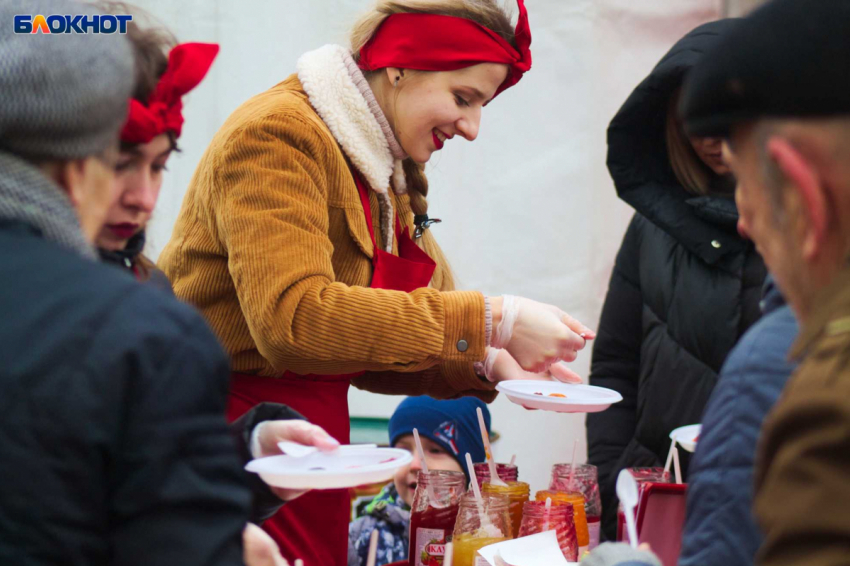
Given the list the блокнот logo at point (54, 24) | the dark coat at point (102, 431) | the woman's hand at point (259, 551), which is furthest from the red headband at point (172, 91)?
the woman's hand at point (259, 551)

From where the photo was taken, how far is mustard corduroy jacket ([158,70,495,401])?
189 cm

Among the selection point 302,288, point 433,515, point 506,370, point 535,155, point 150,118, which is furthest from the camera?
point 535,155

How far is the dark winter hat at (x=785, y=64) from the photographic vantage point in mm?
807

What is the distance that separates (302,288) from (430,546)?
610 millimetres

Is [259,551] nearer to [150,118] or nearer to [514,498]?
[150,118]

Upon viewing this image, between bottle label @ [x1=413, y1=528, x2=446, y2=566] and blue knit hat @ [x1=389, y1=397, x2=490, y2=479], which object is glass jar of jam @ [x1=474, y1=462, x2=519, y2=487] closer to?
bottle label @ [x1=413, y1=528, x2=446, y2=566]

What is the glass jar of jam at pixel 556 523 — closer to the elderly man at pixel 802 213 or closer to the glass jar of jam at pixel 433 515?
the glass jar of jam at pixel 433 515

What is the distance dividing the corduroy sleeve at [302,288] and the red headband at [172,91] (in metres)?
0.45

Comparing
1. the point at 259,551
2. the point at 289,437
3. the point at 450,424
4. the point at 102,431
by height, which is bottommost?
the point at 450,424

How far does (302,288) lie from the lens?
1889 millimetres

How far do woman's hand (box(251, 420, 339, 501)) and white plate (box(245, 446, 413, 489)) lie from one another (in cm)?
3

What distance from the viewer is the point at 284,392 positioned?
211cm

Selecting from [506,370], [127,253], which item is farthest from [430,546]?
[127,253]

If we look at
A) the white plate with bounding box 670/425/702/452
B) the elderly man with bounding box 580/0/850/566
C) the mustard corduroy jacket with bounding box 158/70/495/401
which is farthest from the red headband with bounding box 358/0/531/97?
the elderly man with bounding box 580/0/850/566
